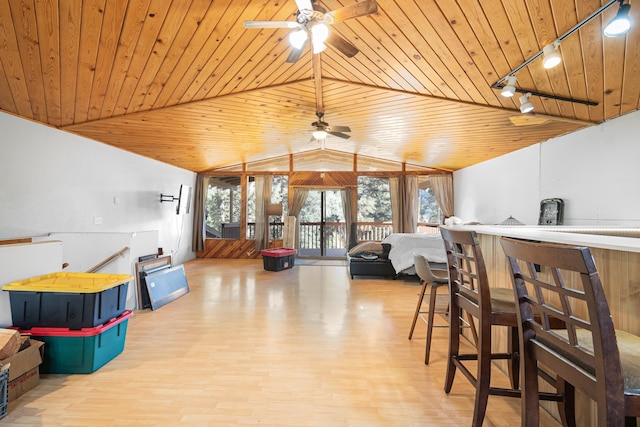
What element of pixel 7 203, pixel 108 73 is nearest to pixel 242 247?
pixel 7 203

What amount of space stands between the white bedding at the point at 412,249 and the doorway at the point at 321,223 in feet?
8.80

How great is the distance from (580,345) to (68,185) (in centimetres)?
489

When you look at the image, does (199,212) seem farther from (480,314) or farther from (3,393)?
(480,314)

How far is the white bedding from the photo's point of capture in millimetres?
4637

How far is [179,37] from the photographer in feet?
7.30

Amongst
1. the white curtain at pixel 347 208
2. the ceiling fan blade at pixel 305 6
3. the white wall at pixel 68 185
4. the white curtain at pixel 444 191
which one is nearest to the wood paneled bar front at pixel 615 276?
the ceiling fan blade at pixel 305 6

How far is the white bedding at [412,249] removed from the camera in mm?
4637

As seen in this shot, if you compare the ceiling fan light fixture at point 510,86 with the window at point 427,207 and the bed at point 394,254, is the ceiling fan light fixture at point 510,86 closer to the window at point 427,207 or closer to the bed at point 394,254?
the bed at point 394,254

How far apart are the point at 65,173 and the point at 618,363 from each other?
4949 mm

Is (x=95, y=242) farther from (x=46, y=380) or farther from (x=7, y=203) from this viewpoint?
(x=46, y=380)

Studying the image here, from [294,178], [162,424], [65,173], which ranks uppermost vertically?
[294,178]

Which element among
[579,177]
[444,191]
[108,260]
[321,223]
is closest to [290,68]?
[108,260]

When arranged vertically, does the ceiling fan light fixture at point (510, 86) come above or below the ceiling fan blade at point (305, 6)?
below

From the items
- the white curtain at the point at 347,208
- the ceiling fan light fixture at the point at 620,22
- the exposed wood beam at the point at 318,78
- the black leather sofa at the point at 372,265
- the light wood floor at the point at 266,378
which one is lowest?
the light wood floor at the point at 266,378
